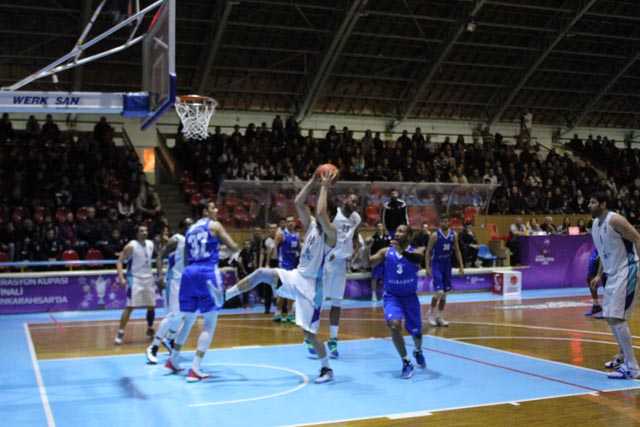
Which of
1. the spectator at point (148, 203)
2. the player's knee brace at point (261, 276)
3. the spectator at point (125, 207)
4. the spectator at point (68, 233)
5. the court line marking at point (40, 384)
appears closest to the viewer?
the court line marking at point (40, 384)

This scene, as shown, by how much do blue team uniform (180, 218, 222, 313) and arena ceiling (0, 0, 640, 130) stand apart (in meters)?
15.3

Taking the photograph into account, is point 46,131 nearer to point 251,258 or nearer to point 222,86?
point 222,86

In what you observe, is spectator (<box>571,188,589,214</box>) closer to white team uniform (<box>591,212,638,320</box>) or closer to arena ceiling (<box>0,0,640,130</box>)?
arena ceiling (<box>0,0,640,130</box>)

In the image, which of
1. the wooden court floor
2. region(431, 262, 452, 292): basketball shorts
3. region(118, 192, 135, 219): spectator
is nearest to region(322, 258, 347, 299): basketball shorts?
the wooden court floor

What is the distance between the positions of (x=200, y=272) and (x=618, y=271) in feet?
16.5

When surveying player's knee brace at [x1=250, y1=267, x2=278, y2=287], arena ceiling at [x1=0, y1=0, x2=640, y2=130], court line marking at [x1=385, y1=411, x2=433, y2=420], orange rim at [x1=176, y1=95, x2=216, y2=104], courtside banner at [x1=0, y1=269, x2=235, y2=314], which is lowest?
court line marking at [x1=385, y1=411, x2=433, y2=420]

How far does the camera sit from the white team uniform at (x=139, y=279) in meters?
11.4

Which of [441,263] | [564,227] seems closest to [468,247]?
[564,227]

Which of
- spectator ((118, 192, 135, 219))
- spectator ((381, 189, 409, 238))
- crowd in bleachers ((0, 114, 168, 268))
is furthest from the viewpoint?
spectator ((118, 192, 135, 219))

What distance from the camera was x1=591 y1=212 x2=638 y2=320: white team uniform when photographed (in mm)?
8203

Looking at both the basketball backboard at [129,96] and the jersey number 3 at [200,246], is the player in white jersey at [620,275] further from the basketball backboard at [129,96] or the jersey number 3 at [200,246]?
the basketball backboard at [129,96]

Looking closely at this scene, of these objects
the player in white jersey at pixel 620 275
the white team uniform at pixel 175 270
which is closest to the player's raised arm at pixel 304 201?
the white team uniform at pixel 175 270

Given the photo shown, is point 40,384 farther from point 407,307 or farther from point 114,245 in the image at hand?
point 114,245

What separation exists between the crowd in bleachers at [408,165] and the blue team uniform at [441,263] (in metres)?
9.41
